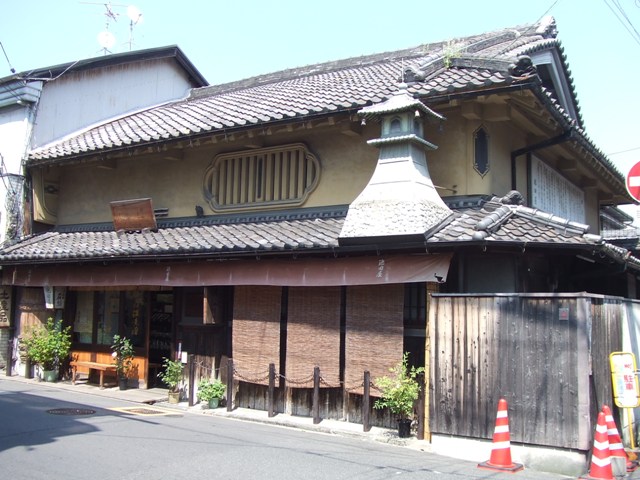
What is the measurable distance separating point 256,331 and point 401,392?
3683mm

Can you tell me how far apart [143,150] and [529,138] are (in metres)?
9.06

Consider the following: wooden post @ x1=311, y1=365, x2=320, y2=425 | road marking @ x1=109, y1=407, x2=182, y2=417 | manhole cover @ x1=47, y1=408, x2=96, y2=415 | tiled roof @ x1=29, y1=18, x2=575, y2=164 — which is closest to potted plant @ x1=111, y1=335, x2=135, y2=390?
road marking @ x1=109, y1=407, x2=182, y2=417

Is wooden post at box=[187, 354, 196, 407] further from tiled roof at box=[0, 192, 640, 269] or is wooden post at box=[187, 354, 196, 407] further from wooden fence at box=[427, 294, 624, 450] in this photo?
wooden fence at box=[427, 294, 624, 450]

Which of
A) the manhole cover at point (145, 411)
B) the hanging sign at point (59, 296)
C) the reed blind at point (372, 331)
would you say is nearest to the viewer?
the reed blind at point (372, 331)

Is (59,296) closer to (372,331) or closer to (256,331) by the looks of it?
(256,331)

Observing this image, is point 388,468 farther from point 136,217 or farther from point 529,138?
point 136,217

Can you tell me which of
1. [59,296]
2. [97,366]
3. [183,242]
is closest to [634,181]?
[183,242]

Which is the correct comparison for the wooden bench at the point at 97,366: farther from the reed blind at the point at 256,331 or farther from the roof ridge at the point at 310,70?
the roof ridge at the point at 310,70

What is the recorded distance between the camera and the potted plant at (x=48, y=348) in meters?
16.6

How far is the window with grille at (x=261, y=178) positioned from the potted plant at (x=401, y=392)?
15.4ft

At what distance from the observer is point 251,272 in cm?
1246

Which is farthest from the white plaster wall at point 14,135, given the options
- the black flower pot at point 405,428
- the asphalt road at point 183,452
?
the black flower pot at point 405,428

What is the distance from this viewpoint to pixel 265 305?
1257cm

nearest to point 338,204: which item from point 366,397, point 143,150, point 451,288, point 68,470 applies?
point 451,288
